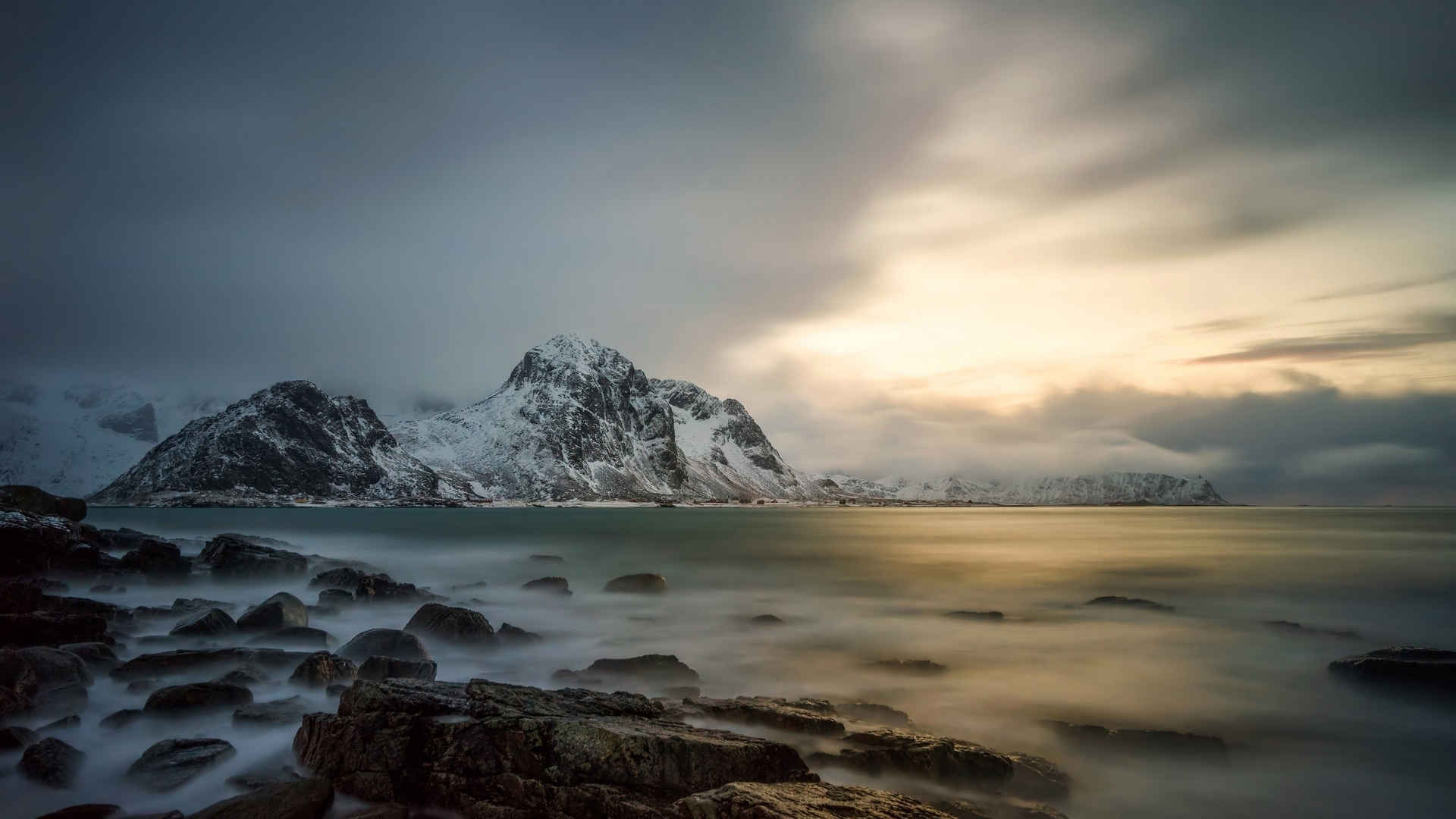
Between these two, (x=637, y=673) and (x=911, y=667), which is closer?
(x=637, y=673)

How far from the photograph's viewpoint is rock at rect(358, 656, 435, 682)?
1217 centimetres

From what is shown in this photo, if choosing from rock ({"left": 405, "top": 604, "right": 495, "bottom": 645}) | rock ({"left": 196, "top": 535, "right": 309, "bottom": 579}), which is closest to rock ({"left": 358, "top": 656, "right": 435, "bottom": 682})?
rock ({"left": 405, "top": 604, "right": 495, "bottom": 645})

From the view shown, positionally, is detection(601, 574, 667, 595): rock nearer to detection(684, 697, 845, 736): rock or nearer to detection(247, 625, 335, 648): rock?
detection(247, 625, 335, 648): rock

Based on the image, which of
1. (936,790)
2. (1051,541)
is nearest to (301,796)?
(936,790)

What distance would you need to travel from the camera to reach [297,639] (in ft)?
54.4

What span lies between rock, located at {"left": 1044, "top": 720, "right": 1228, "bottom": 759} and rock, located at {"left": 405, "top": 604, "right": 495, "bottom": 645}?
1275 cm

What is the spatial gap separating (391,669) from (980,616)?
1840 centimetres

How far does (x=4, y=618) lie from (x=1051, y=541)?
73.6 metres

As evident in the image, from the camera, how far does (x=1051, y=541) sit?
6900 centimetres

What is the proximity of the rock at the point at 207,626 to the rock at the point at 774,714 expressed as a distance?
1294cm

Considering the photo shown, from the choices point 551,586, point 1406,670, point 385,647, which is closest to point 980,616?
point 1406,670

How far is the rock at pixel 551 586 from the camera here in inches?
1110

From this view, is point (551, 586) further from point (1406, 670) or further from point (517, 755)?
point (1406, 670)

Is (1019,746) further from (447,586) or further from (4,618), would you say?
(447,586)
